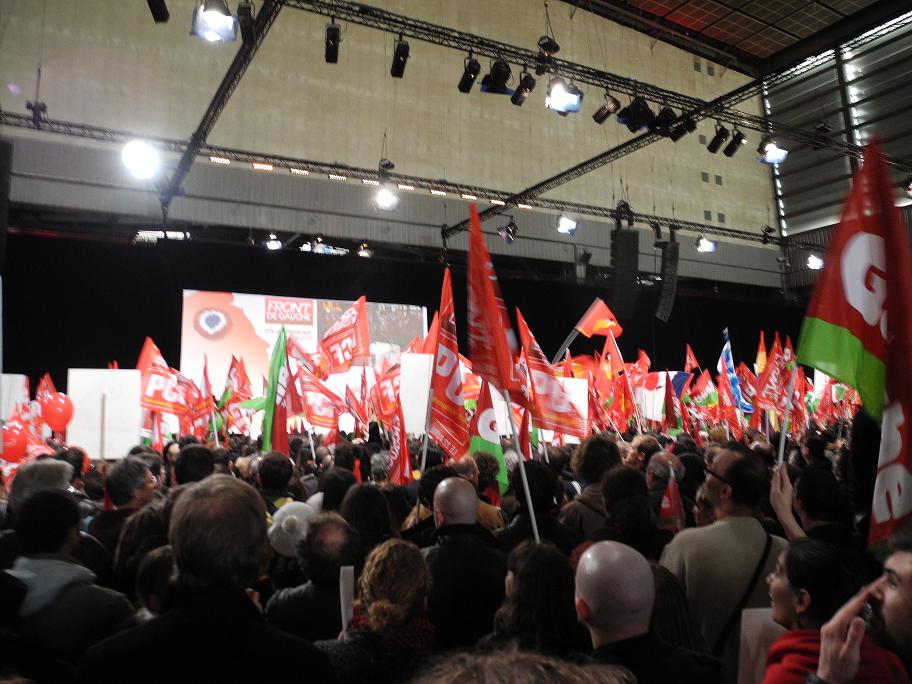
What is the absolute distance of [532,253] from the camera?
58.1 ft

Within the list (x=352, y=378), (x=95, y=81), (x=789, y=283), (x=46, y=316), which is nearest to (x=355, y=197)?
(x=352, y=378)

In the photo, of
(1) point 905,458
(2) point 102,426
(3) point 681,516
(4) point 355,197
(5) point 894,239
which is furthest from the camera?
(4) point 355,197

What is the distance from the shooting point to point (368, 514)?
2.92 meters

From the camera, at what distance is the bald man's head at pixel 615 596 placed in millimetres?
1637

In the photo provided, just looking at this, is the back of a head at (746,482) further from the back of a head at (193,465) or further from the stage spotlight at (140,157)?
the stage spotlight at (140,157)

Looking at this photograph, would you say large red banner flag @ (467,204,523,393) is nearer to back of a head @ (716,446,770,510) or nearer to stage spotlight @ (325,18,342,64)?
back of a head @ (716,446,770,510)

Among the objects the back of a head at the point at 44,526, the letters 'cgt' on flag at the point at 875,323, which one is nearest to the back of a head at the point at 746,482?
the letters 'cgt' on flag at the point at 875,323

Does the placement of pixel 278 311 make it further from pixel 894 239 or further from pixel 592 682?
pixel 592 682

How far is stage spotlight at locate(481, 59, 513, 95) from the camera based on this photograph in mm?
9406

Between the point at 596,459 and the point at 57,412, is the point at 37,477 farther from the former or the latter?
the point at 57,412

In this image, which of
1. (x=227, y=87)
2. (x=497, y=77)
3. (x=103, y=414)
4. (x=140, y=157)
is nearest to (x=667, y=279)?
(x=497, y=77)

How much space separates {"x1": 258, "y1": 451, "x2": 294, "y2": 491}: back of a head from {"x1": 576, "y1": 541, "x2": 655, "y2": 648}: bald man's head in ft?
8.86

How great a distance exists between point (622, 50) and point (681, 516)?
54.9ft

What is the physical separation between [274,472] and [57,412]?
7.60 metres
